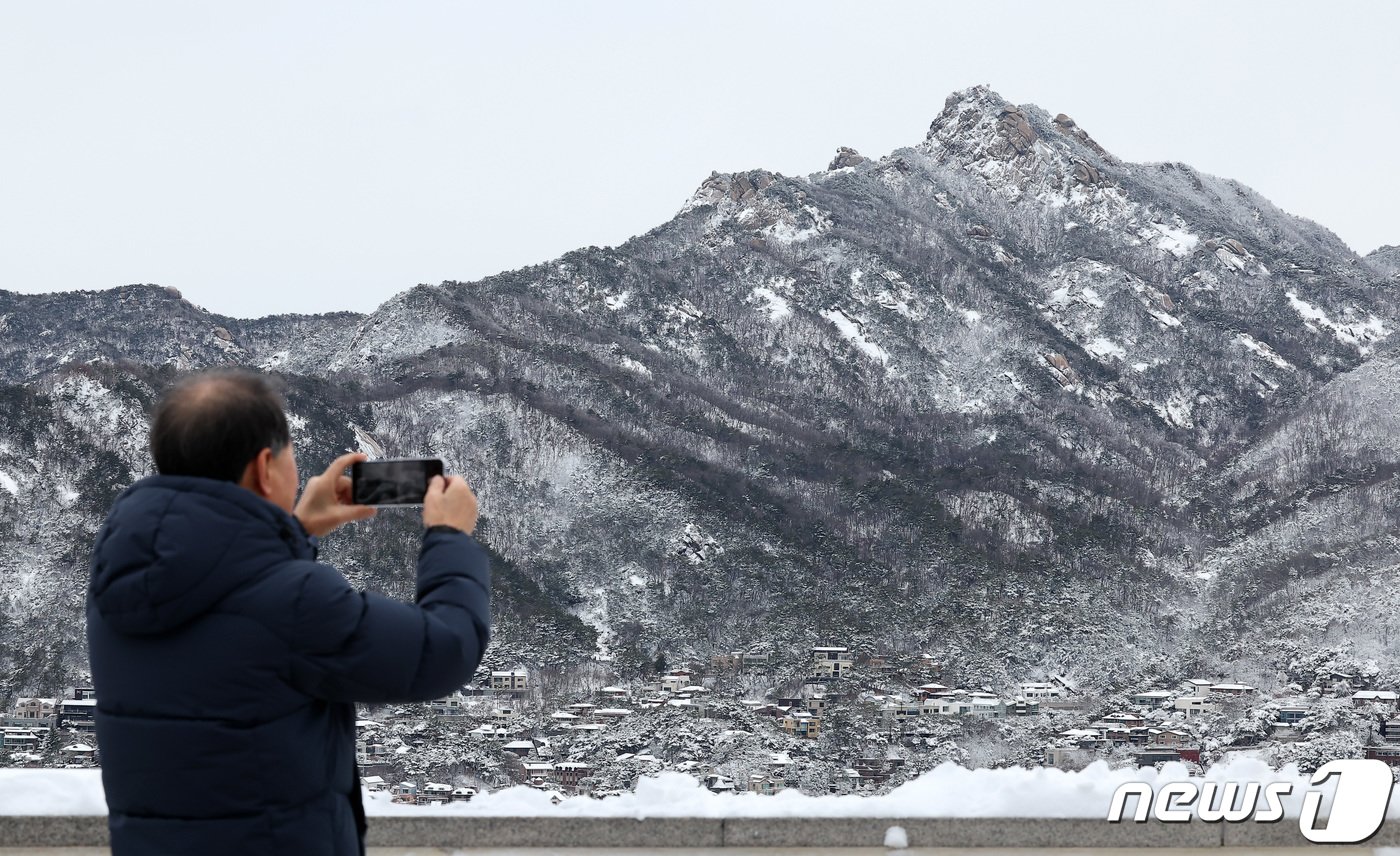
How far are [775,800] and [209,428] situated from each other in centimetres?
350

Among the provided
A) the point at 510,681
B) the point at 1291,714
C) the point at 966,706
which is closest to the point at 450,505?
the point at 966,706

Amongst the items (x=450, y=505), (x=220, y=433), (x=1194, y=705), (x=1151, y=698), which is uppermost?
(x=220, y=433)

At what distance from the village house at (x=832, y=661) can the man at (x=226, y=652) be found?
258ft

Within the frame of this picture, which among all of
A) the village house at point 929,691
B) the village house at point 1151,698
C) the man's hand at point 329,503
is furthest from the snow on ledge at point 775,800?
the village house at point 1151,698

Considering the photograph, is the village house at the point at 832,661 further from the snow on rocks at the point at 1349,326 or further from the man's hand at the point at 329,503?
the snow on rocks at the point at 1349,326

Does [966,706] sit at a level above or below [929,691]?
below

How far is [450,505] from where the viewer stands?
1.96 m

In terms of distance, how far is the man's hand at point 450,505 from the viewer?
6.38 feet

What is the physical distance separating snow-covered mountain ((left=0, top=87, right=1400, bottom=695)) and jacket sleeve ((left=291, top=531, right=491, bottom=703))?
250ft

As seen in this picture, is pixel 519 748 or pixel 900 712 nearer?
pixel 519 748

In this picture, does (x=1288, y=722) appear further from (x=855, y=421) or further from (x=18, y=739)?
(x=855, y=421)

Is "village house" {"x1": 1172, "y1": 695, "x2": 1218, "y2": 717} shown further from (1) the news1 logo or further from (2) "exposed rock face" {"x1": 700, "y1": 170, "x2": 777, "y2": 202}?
(2) "exposed rock face" {"x1": 700, "y1": 170, "x2": 777, "y2": 202}

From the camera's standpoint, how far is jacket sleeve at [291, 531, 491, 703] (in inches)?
67.9

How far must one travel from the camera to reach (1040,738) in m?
67.9
